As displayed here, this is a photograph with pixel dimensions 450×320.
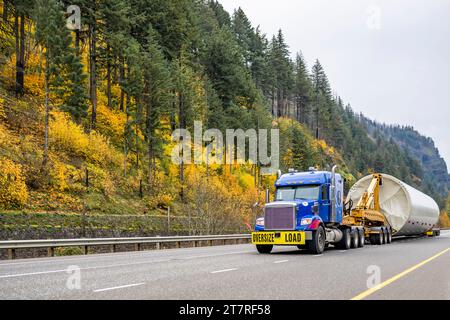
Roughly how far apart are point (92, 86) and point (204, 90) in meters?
20.2

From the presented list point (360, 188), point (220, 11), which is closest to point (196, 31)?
point (360, 188)

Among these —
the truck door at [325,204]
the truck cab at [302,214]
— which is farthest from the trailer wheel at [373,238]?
the truck door at [325,204]

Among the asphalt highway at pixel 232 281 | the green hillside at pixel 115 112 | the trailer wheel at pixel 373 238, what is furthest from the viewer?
the green hillside at pixel 115 112

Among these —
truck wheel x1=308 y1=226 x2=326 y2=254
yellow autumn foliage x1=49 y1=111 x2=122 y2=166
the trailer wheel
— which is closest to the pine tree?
yellow autumn foliage x1=49 y1=111 x2=122 y2=166

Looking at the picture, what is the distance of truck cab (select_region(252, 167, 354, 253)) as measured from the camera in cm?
1806

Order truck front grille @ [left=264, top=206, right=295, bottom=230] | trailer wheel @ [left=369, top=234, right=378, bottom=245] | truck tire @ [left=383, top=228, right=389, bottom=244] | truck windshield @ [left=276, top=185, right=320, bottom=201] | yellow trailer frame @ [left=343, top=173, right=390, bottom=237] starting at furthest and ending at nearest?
truck tire @ [left=383, top=228, right=389, bottom=244], trailer wheel @ [left=369, top=234, right=378, bottom=245], yellow trailer frame @ [left=343, top=173, right=390, bottom=237], truck windshield @ [left=276, top=185, right=320, bottom=201], truck front grille @ [left=264, top=206, right=295, bottom=230]

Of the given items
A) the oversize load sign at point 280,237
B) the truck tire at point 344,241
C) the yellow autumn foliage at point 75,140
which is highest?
the yellow autumn foliage at point 75,140

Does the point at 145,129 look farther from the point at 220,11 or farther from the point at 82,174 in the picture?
the point at 220,11

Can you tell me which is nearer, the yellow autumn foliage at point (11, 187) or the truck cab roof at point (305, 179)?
the truck cab roof at point (305, 179)

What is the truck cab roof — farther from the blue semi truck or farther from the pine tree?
the pine tree

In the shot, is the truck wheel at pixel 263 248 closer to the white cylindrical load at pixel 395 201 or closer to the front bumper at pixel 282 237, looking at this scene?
the front bumper at pixel 282 237

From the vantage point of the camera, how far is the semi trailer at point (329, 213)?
59.7ft
